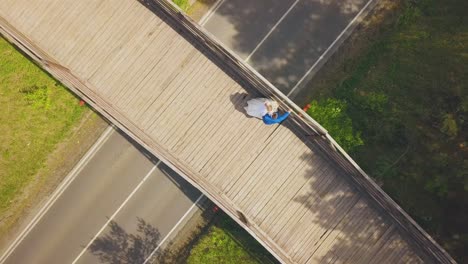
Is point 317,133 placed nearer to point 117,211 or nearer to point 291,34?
point 291,34

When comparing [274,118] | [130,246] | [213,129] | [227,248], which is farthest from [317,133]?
[130,246]

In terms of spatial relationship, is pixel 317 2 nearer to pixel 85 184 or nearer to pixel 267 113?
pixel 267 113

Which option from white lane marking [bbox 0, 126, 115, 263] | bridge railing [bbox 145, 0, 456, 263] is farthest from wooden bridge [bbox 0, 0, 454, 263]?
white lane marking [bbox 0, 126, 115, 263]

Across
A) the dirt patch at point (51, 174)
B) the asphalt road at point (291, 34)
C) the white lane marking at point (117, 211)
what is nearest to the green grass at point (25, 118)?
the dirt patch at point (51, 174)

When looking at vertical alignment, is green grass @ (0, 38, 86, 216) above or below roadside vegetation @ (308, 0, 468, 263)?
below

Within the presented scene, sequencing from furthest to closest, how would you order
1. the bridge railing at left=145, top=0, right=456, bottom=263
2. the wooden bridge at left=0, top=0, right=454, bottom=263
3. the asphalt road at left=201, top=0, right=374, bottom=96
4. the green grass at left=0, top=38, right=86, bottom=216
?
the green grass at left=0, top=38, right=86, bottom=216 → the asphalt road at left=201, top=0, right=374, bottom=96 → the wooden bridge at left=0, top=0, right=454, bottom=263 → the bridge railing at left=145, top=0, right=456, bottom=263

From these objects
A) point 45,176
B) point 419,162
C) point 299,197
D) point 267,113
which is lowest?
point 45,176

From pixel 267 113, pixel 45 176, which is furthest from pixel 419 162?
pixel 45 176

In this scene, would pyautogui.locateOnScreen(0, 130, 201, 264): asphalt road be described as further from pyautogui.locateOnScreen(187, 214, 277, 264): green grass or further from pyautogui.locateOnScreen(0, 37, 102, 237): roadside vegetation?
pyautogui.locateOnScreen(187, 214, 277, 264): green grass
